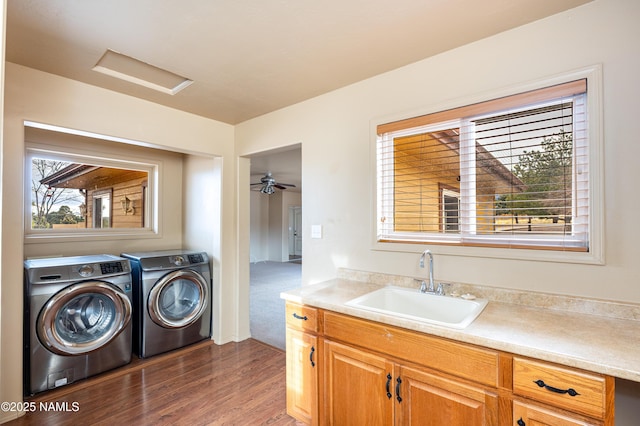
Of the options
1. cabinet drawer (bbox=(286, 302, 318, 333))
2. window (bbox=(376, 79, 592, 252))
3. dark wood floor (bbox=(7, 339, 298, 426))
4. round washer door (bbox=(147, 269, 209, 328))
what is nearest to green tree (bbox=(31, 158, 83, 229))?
round washer door (bbox=(147, 269, 209, 328))

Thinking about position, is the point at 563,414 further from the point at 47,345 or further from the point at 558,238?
the point at 47,345

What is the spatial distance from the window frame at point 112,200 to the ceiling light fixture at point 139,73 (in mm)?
1242

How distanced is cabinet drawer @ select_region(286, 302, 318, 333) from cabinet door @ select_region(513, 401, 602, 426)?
1.03 m

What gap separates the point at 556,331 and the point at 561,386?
252mm

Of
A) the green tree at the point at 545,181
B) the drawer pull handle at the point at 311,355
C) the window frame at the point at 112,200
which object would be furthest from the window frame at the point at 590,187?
the window frame at the point at 112,200

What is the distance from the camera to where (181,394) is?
2434 millimetres

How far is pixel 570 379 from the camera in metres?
1.15

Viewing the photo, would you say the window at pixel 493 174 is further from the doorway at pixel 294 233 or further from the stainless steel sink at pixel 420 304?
the doorway at pixel 294 233

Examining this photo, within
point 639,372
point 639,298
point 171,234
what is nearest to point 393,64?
point 639,298

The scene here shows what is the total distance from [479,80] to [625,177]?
880 mm

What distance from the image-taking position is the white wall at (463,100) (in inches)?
58.6

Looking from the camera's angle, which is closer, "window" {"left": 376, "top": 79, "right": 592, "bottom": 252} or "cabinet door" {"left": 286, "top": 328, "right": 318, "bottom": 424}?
"window" {"left": 376, "top": 79, "right": 592, "bottom": 252}

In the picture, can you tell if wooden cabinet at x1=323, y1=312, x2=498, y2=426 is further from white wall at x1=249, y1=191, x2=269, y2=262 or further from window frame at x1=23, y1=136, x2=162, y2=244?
white wall at x1=249, y1=191, x2=269, y2=262

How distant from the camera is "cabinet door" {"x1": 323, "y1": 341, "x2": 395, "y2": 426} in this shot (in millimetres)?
1603
